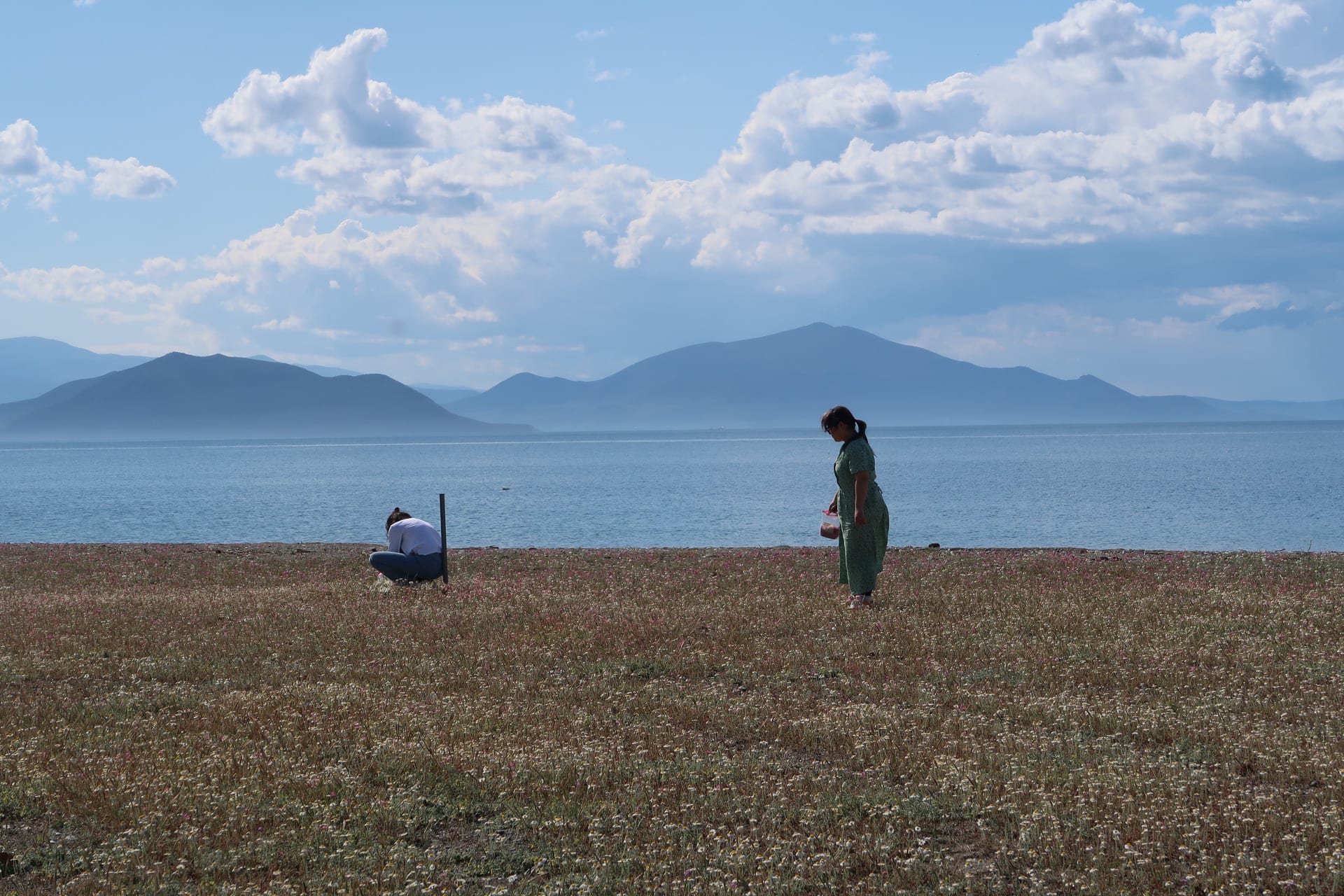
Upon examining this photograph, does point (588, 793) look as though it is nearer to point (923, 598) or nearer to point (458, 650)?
point (458, 650)

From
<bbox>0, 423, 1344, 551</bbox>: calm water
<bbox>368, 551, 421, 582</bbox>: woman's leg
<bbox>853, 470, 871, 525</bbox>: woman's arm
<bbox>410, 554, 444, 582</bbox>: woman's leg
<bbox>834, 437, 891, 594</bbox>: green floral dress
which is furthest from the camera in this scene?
<bbox>0, 423, 1344, 551</bbox>: calm water

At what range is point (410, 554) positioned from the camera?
23.1 meters

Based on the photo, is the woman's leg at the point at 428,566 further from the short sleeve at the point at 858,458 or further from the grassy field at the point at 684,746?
the short sleeve at the point at 858,458

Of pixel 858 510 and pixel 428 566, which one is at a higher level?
pixel 858 510

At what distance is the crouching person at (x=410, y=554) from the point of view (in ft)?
75.0

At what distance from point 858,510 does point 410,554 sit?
9.37 meters

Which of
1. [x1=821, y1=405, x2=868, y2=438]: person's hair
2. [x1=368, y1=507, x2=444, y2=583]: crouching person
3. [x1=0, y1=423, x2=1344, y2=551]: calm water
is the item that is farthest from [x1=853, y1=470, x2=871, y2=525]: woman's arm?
[x1=0, y1=423, x2=1344, y2=551]: calm water

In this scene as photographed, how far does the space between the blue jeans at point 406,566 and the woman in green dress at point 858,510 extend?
28.0 ft

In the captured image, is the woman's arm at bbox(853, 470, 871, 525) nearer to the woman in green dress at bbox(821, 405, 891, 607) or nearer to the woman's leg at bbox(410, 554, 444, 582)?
the woman in green dress at bbox(821, 405, 891, 607)

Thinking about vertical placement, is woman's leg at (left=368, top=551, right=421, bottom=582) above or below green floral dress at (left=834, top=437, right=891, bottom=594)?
below

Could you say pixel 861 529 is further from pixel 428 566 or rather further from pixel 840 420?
pixel 428 566

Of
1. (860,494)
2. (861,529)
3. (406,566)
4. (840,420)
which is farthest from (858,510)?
(406,566)

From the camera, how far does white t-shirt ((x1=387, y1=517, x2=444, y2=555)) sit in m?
23.2

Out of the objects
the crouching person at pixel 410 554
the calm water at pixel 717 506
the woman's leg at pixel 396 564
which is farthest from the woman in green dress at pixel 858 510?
the calm water at pixel 717 506
